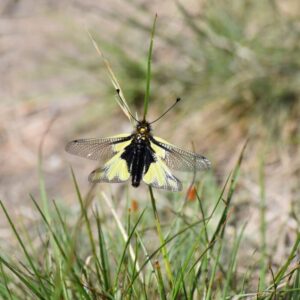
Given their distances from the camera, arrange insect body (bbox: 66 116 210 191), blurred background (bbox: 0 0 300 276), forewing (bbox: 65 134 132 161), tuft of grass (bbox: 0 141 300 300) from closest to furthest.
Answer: tuft of grass (bbox: 0 141 300 300), insect body (bbox: 66 116 210 191), forewing (bbox: 65 134 132 161), blurred background (bbox: 0 0 300 276)

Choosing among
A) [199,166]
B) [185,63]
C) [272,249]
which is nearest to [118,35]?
[185,63]

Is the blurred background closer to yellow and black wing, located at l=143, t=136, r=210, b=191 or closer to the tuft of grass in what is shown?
the tuft of grass

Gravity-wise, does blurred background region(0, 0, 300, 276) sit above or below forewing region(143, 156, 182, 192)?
above

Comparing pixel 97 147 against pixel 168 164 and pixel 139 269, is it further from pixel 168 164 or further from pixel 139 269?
pixel 139 269

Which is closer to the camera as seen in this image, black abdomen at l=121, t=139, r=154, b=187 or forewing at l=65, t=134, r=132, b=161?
black abdomen at l=121, t=139, r=154, b=187

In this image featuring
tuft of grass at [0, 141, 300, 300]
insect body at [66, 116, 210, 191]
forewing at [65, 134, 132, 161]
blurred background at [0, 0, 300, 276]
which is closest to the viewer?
tuft of grass at [0, 141, 300, 300]

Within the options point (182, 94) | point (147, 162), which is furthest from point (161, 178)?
point (182, 94)

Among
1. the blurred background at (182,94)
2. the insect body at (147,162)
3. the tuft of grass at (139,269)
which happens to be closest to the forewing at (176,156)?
the insect body at (147,162)

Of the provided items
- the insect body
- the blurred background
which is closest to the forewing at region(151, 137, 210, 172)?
the insect body

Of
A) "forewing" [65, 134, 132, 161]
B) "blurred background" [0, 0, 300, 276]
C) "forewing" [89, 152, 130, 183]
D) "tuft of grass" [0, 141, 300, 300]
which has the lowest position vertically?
"tuft of grass" [0, 141, 300, 300]
